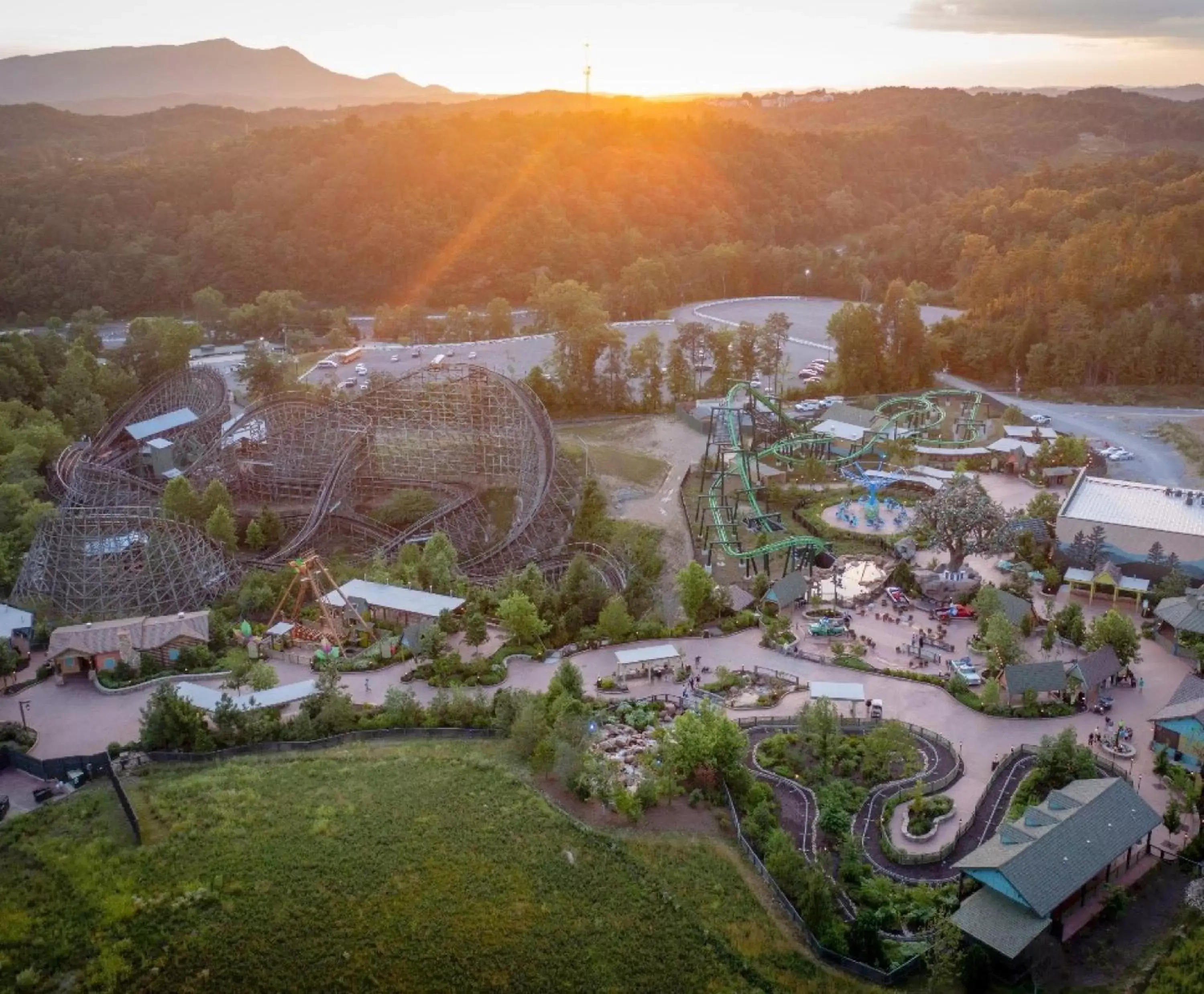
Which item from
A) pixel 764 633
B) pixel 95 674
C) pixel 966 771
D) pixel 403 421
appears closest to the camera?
pixel 966 771

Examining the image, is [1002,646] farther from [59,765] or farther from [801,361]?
[801,361]

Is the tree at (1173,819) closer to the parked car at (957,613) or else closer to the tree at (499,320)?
the parked car at (957,613)

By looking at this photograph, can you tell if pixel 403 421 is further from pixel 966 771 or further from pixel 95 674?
pixel 966 771

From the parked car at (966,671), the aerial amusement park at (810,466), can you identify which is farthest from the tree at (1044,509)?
the parked car at (966,671)

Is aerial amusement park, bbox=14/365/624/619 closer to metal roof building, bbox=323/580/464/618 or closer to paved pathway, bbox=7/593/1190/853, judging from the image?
metal roof building, bbox=323/580/464/618

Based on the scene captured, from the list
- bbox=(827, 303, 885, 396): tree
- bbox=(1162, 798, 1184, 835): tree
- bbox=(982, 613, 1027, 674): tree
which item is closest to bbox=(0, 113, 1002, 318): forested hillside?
bbox=(827, 303, 885, 396): tree

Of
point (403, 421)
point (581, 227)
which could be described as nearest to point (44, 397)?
point (403, 421)

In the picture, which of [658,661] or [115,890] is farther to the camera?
[658,661]
